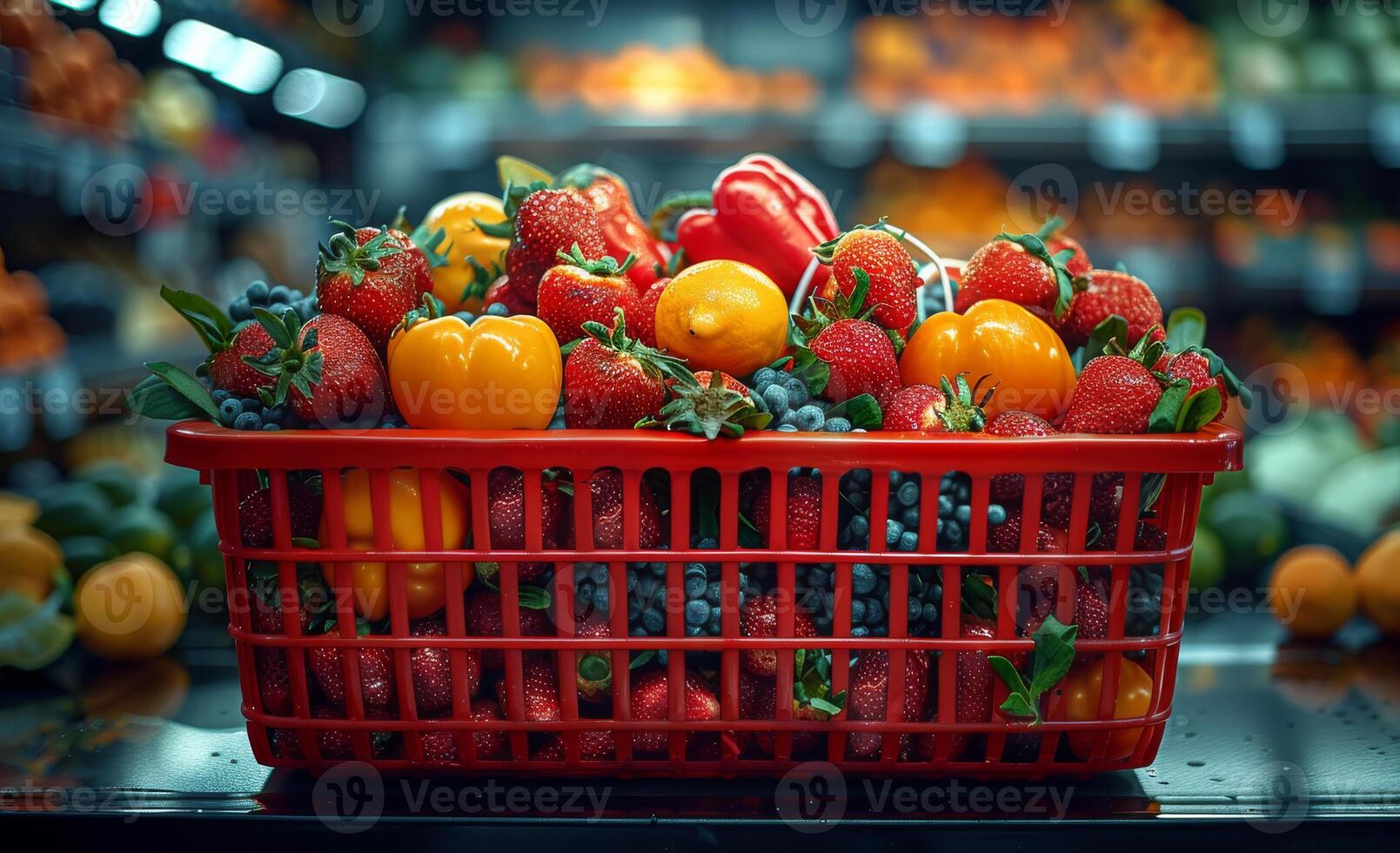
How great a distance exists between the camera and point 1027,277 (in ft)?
3.10

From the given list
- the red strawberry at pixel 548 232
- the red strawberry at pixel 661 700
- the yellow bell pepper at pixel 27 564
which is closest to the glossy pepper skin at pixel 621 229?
the red strawberry at pixel 548 232

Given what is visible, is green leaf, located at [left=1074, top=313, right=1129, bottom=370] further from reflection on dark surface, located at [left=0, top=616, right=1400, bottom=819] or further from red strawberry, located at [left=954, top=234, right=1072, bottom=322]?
reflection on dark surface, located at [left=0, top=616, right=1400, bottom=819]

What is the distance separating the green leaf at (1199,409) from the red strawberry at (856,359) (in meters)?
0.23

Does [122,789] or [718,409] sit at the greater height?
[718,409]

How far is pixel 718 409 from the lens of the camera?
717 mm

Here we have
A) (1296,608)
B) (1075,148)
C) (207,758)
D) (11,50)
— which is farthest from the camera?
(1075,148)

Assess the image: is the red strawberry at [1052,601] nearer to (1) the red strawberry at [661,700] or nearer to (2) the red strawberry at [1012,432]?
(2) the red strawberry at [1012,432]

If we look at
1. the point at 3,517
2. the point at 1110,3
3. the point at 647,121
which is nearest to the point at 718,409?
the point at 3,517

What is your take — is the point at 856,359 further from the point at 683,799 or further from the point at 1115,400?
the point at 683,799

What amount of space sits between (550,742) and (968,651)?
1.11ft

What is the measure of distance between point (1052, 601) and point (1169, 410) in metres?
0.17

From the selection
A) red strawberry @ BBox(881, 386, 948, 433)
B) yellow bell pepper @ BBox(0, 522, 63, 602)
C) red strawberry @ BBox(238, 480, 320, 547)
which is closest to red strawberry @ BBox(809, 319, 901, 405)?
red strawberry @ BBox(881, 386, 948, 433)

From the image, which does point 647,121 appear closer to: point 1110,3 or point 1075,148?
point 1075,148

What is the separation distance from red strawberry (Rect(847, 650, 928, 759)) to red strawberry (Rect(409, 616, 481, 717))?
0.96 ft
